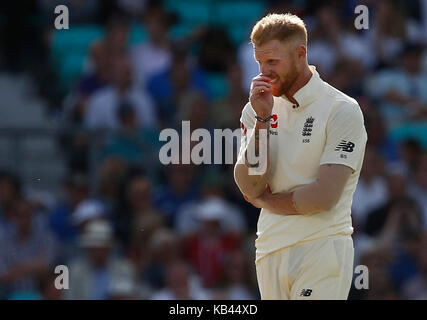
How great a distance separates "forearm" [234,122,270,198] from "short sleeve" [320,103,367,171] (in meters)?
0.28

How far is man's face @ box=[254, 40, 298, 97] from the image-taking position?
503 centimetres

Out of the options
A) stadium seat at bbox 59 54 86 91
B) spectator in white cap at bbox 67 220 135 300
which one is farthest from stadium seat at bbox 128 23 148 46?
spectator in white cap at bbox 67 220 135 300

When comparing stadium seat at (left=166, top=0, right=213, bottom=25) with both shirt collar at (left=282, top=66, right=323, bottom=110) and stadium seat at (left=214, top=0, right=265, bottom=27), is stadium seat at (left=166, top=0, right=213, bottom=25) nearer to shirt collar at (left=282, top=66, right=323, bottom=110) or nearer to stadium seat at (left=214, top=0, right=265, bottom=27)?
stadium seat at (left=214, top=0, right=265, bottom=27)

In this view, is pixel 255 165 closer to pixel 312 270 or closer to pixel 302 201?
pixel 302 201

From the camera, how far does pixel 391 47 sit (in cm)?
1072

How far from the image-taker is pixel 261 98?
5.04m

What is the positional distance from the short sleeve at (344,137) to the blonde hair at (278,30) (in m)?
0.40

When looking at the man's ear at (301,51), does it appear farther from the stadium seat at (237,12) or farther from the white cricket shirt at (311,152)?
the stadium seat at (237,12)

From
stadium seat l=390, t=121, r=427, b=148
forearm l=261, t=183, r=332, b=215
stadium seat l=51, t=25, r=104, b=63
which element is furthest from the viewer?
stadium seat l=51, t=25, r=104, b=63

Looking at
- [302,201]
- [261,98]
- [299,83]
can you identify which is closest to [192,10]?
[299,83]

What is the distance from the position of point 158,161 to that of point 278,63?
4527mm

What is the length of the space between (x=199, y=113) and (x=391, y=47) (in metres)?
2.25

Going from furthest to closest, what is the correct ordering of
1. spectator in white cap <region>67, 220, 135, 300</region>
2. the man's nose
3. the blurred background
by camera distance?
the blurred background → spectator in white cap <region>67, 220, 135, 300</region> → the man's nose
